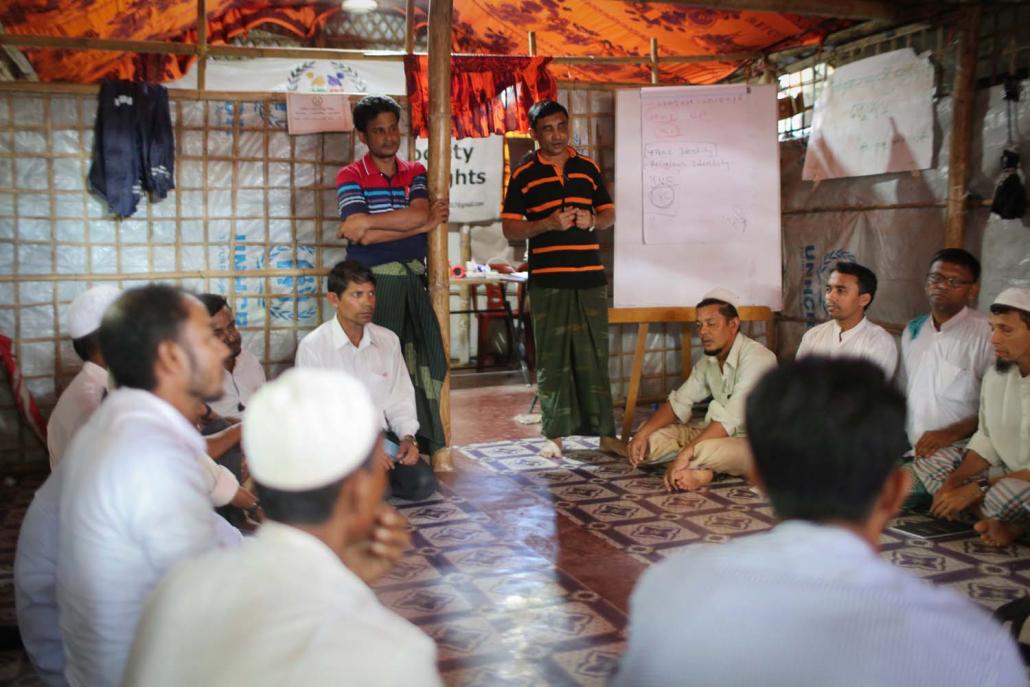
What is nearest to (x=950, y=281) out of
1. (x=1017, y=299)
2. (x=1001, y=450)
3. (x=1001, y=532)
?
(x=1017, y=299)

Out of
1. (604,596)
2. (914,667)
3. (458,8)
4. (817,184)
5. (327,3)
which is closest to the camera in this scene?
(914,667)

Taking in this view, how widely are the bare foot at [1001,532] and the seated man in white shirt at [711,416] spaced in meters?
1.13

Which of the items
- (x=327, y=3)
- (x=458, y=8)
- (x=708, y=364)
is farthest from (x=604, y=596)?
(x=327, y=3)

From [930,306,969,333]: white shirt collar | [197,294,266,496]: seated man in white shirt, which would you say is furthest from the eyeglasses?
[197,294,266,496]: seated man in white shirt

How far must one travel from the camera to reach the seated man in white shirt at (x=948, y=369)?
13.1 ft

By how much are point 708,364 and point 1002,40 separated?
2.33m

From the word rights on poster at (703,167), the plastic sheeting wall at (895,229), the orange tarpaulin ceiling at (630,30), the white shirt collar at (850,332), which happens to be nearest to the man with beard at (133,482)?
the white shirt collar at (850,332)

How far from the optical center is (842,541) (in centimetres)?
110

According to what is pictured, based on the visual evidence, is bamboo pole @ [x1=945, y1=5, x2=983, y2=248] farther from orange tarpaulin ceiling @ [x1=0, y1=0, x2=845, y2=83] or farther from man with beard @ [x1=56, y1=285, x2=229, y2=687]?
man with beard @ [x1=56, y1=285, x2=229, y2=687]

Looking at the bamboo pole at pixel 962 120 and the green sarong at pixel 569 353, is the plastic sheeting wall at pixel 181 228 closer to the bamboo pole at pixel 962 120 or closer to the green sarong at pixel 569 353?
the green sarong at pixel 569 353

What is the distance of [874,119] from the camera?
18.3 ft

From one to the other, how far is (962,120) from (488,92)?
Result: 8.66ft

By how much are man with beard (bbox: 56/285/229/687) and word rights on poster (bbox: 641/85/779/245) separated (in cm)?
412

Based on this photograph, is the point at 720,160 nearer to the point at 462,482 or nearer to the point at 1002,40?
the point at 1002,40
